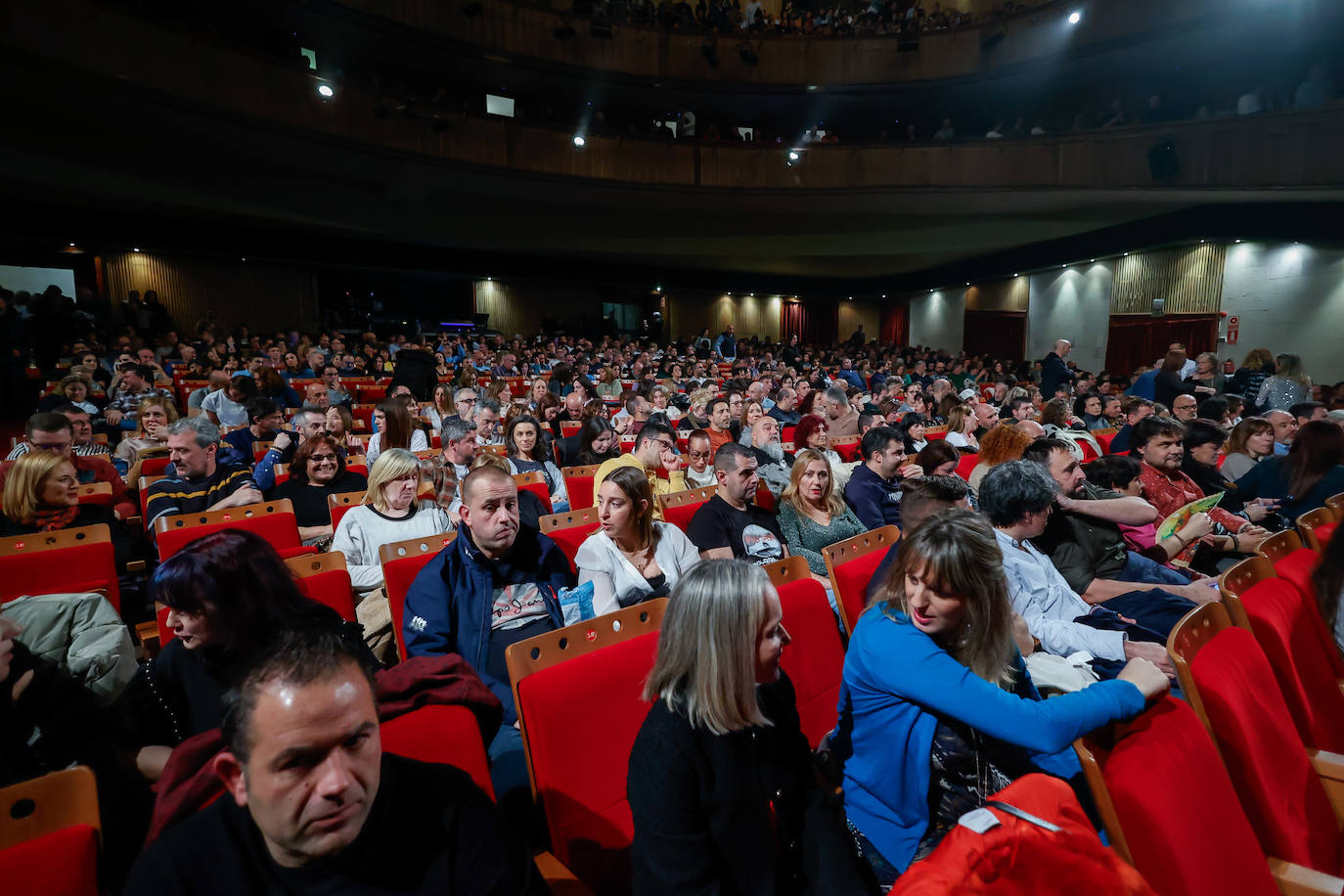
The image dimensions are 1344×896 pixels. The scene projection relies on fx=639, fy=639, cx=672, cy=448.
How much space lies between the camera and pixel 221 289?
13.1 m

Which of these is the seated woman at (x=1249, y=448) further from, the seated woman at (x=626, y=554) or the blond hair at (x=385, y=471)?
the blond hair at (x=385, y=471)

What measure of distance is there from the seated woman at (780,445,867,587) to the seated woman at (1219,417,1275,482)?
2.96 meters

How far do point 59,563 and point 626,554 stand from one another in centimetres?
226

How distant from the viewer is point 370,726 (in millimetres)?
972

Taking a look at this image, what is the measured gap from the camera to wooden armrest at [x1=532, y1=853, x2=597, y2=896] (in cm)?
125

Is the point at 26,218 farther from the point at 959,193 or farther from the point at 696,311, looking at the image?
the point at 959,193

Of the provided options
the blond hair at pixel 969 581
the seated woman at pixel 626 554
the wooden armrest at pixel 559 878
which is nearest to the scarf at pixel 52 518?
the seated woman at pixel 626 554

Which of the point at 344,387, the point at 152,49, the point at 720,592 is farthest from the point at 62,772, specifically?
the point at 152,49

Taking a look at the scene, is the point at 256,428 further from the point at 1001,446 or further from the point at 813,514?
the point at 1001,446

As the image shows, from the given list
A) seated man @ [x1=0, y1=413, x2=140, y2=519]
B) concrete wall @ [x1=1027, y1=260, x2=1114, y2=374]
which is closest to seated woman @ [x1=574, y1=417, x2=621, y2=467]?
seated man @ [x1=0, y1=413, x2=140, y2=519]

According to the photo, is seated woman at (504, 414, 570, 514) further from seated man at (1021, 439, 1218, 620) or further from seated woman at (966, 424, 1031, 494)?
seated man at (1021, 439, 1218, 620)

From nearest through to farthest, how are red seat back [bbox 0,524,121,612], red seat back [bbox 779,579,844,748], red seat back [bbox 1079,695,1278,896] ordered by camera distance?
red seat back [bbox 1079,695,1278,896]
red seat back [bbox 779,579,844,748]
red seat back [bbox 0,524,121,612]

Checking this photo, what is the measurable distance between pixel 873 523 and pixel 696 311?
16570 mm

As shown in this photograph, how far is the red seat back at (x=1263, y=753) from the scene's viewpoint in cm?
138
